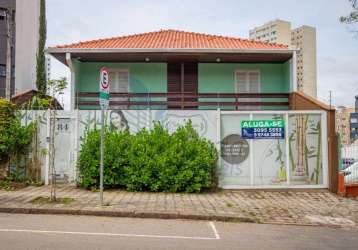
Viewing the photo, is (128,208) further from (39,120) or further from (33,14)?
(33,14)

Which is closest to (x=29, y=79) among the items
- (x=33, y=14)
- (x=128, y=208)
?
(x=33, y=14)

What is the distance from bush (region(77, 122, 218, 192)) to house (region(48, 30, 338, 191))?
965mm

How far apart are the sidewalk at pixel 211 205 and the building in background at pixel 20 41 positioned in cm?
2443

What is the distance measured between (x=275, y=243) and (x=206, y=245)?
49.1 inches

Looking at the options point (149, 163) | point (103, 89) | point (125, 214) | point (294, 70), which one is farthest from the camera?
point (294, 70)

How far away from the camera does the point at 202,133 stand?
47.9 ft

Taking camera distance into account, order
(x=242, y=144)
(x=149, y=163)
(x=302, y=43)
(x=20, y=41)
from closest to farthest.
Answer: (x=149, y=163)
(x=242, y=144)
(x=302, y=43)
(x=20, y=41)

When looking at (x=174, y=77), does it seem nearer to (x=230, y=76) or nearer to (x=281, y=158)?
(x=230, y=76)

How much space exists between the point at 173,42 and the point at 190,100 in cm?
278

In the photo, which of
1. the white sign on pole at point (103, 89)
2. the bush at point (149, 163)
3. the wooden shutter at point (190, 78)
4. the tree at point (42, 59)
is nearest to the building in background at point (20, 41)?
the tree at point (42, 59)

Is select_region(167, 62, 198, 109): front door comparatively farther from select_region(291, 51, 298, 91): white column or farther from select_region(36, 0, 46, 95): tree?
select_region(36, 0, 46, 95): tree

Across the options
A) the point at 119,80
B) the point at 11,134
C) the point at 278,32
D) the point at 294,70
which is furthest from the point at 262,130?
the point at 278,32

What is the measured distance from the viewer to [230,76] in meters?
19.7

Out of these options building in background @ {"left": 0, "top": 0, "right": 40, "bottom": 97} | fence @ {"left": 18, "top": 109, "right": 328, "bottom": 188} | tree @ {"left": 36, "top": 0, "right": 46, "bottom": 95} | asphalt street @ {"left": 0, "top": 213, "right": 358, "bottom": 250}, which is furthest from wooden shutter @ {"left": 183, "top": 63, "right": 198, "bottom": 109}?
building in background @ {"left": 0, "top": 0, "right": 40, "bottom": 97}
